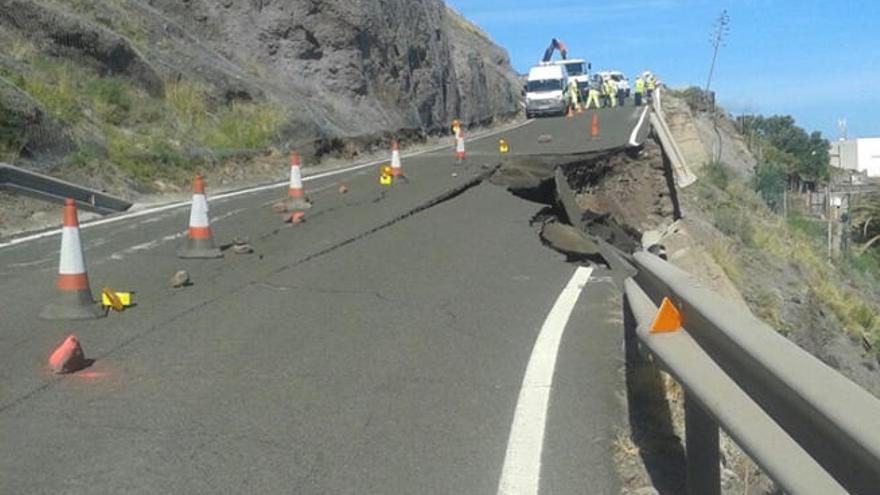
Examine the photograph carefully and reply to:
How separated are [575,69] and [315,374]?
58.0 m

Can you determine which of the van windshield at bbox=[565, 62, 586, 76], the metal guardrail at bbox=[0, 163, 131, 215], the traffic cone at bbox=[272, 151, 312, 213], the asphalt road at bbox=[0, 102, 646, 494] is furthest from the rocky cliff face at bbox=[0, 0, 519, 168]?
the asphalt road at bbox=[0, 102, 646, 494]

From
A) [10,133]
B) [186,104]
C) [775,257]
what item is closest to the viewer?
[10,133]

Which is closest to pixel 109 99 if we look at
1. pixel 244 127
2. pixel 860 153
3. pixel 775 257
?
pixel 244 127

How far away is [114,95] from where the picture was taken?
22.5 m

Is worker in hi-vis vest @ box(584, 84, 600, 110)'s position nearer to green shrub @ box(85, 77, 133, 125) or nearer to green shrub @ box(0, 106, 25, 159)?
green shrub @ box(85, 77, 133, 125)

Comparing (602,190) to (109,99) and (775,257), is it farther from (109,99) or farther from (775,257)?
(109,99)

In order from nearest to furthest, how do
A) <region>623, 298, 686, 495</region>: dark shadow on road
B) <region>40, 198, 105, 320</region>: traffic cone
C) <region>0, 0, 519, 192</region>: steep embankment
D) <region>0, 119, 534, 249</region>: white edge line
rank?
1. <region>623, 298, 686, 495</region>: dark shadow on road
2. <region>40, 198, 105, 320</region>: traffic cone
3. <region>0, 119, 534, 249</region>: white edge line
4. <region>0, 0, 519, 192</region>: steep embankment

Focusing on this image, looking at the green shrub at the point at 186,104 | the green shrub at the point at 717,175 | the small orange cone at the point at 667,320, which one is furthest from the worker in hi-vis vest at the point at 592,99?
the small orange cone at the point at 667,320

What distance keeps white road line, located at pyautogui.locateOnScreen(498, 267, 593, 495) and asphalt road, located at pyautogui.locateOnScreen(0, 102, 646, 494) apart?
2 centimetres

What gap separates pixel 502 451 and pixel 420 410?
0.79m

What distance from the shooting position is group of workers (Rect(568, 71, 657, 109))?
58.5 meters

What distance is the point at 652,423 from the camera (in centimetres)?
589

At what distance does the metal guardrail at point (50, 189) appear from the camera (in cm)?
1464

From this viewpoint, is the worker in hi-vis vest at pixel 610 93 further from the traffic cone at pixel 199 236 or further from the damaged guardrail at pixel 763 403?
the damaged guardrail at pixel 763 403
